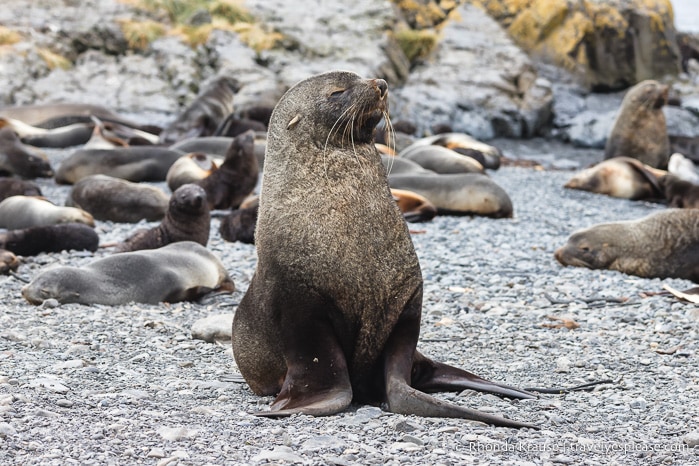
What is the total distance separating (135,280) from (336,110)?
2659 millimetres

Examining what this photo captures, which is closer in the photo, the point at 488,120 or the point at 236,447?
the point at 236,447

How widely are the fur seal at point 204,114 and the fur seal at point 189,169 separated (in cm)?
331

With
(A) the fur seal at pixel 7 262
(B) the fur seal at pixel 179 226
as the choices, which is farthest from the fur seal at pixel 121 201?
(A) the fur seal at pixel 7 262

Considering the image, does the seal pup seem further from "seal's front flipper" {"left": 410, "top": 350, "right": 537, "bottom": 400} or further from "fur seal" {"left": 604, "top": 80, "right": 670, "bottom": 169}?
"seal's front flipper" {"left": 410, "top": 350, "right": 537, "bottom": 400}

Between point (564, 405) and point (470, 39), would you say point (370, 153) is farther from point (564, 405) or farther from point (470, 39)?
point (470, 39)

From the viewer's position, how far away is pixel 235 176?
1016 cm

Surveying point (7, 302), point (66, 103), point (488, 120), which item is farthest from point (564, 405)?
point (488, 120)

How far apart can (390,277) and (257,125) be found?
11153mm

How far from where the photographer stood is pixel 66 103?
16.8 meters

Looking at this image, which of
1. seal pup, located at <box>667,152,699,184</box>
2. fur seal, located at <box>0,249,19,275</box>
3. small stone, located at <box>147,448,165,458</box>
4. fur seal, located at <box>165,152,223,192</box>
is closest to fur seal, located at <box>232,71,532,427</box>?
small stone, located at <box>147,448,165,458</box>

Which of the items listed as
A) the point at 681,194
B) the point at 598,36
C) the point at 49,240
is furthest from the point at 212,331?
the point at 598,36

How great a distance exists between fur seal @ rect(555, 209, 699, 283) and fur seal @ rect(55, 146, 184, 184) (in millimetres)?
5812

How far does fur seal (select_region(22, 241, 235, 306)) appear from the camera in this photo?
5.85 metres

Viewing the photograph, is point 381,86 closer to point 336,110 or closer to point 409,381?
point 336,110
